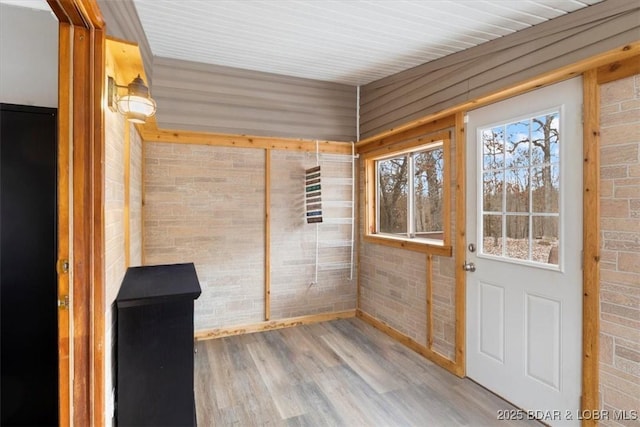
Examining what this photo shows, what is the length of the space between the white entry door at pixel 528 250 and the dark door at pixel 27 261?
285 centimetres

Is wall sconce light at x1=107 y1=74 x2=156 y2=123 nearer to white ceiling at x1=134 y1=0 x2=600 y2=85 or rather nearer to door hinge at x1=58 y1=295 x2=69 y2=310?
door hinge at x1=58 y1=295 x2=69 y2=310

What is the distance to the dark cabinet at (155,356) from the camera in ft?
5.60

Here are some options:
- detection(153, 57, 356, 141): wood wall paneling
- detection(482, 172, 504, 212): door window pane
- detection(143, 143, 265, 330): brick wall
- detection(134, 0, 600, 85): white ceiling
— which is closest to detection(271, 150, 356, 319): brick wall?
detection(143, 143, 265, 330): brick wall

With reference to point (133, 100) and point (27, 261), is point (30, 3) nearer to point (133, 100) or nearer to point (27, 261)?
point (133, 100)

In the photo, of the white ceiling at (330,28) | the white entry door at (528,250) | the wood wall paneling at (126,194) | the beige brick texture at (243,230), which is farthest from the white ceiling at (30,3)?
the white entry door at (528,250)

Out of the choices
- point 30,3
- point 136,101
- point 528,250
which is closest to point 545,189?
point 528,250

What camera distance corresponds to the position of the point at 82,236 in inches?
53.4

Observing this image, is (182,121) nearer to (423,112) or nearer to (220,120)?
(220,120)

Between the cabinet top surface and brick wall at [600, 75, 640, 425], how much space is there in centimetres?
231

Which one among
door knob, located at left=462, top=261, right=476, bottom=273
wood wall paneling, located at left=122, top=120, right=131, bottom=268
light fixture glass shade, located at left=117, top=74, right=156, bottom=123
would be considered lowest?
door knob, located at left=462, top=261, right=476, bottom=273

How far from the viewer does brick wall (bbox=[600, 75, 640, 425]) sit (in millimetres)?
1751

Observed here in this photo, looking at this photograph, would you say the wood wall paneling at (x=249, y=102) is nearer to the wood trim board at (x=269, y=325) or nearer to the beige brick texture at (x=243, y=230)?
the beige brick texture at (x=243, y=230)

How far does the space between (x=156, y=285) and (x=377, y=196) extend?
2880mm

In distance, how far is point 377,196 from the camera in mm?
Answer: 4191
